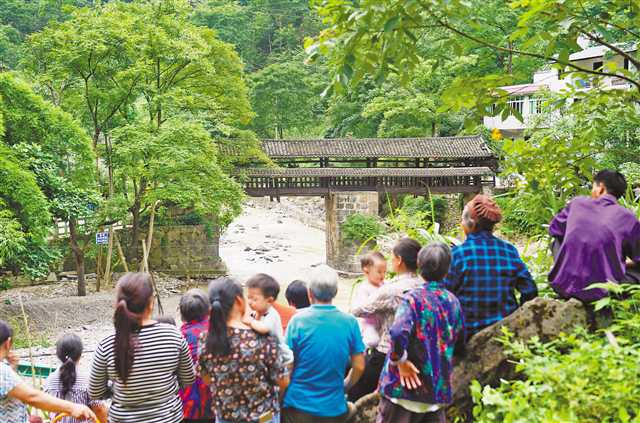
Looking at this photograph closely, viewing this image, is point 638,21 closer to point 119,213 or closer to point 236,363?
point 236,363

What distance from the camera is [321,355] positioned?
2.86 m

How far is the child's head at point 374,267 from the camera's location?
3.47 metres

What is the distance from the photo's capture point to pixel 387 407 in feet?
9.48

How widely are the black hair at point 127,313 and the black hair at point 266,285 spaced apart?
1.80 feet

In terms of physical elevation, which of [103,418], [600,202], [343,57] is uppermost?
[343,57]

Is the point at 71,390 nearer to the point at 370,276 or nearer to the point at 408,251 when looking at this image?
the point at 370,276

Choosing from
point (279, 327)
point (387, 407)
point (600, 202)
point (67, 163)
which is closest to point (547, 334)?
point (600, 202)

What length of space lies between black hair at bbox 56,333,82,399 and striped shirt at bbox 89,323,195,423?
0.58 metres

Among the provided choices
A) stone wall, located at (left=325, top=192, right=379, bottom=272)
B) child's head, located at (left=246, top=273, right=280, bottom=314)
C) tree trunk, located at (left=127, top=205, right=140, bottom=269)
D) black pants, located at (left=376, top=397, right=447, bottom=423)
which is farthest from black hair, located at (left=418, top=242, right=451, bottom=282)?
stone wall, located at (left=325, top=192, right=379, bottom=272)

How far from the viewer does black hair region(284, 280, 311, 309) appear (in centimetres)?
361

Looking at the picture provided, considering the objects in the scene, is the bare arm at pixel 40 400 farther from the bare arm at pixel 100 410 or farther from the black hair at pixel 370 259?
the black hair at pixel 370 259

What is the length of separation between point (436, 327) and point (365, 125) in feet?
84.7

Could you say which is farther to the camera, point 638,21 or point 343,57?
point 638,21

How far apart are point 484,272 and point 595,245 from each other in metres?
0.54
